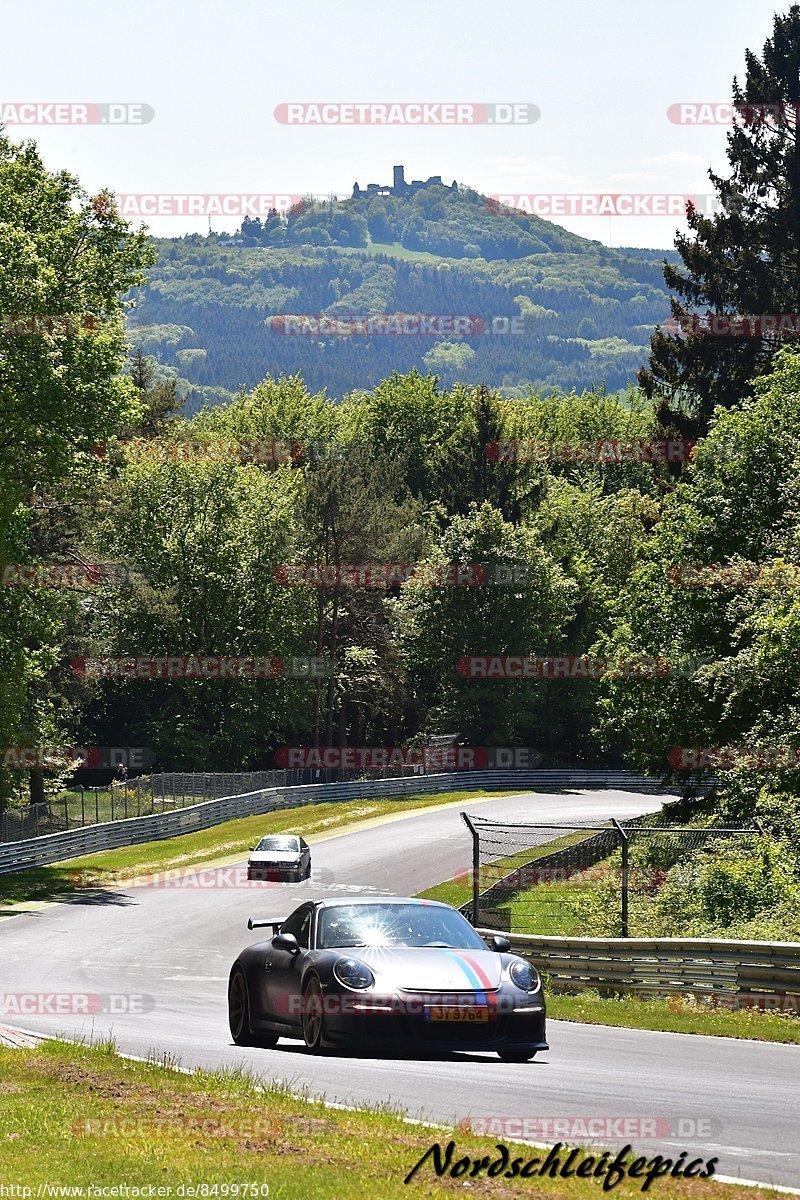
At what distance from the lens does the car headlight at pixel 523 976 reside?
1365 cm

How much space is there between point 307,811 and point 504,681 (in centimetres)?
2161

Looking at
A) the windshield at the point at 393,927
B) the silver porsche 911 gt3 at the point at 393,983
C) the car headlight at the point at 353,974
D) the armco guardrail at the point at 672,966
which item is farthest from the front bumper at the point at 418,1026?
the armco guardrail at the point at 672,966

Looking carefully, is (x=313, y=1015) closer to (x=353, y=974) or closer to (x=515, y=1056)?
(x=353, y=974)

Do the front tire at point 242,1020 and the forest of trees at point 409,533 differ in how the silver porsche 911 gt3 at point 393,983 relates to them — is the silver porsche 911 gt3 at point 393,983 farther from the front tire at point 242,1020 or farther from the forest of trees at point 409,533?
the forest of trees at point 409,533


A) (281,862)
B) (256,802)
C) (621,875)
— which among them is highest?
(621,875)

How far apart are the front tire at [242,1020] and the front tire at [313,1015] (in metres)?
1.08

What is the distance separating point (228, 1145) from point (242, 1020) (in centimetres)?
628

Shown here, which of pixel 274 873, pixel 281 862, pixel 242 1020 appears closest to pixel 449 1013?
pixel 242 1020

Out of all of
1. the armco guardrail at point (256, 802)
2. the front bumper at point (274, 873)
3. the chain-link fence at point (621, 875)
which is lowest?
the armco guardrail at point (256, 802)

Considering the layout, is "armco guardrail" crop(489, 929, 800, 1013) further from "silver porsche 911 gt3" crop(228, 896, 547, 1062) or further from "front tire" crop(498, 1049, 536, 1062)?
"silver porsche 911 gt3" crop(228, 896, 547, 1062)

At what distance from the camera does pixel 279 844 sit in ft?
154

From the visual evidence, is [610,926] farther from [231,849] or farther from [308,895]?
[231,849]

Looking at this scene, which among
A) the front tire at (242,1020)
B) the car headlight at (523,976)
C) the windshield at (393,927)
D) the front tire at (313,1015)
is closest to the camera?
the car headlight at (523,976)

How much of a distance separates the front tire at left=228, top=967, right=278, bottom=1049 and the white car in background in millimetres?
30047
